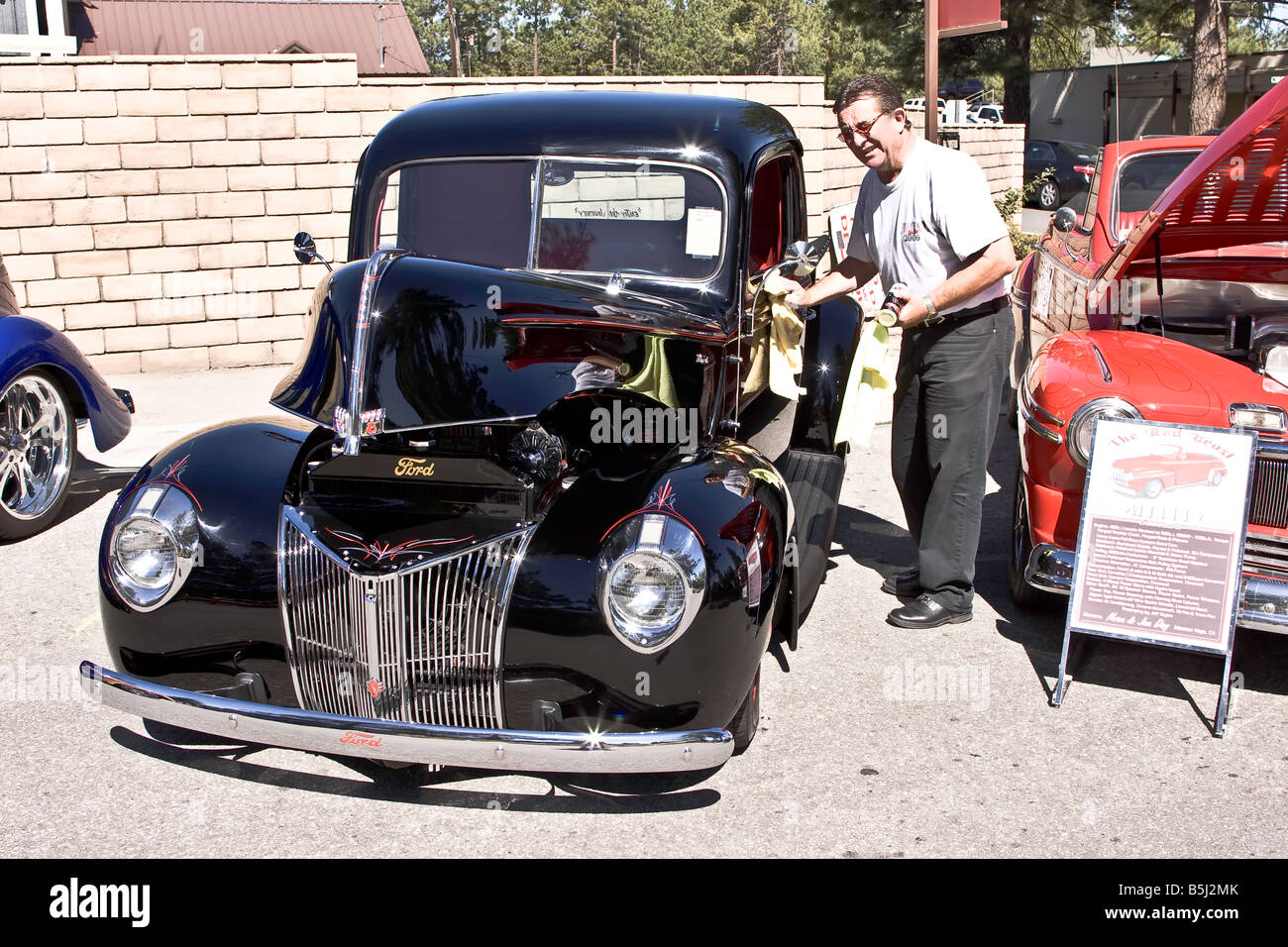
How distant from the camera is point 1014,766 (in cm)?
333

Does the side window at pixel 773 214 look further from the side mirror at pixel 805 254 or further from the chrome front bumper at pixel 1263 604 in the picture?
the chrome front bumper at pixel 1263 604

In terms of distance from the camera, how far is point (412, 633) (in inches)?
114

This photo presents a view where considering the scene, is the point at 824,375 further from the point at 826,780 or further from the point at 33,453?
the point at 33,453

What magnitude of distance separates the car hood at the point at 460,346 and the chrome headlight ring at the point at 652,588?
568mm

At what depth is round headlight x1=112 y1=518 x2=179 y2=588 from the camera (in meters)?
3.08

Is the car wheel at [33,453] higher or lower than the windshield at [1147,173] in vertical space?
lower

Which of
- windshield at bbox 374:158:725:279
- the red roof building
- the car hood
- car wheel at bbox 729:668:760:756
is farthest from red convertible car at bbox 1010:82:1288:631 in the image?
the red roof building

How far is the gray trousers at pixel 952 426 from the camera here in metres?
4.23

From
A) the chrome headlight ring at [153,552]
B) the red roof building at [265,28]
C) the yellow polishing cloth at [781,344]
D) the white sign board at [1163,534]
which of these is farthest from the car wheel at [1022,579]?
the red roof building at [265,28]

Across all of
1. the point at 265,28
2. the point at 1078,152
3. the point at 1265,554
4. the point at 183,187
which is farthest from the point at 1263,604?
the point at 265,28

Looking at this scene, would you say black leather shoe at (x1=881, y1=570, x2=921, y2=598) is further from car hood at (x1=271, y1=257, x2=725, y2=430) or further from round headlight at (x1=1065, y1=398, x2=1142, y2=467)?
car hood at (x1=271, y1=257, x2=725, y2=430)

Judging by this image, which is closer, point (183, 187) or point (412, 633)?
point (412, 633)

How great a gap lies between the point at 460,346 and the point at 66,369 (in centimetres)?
323
